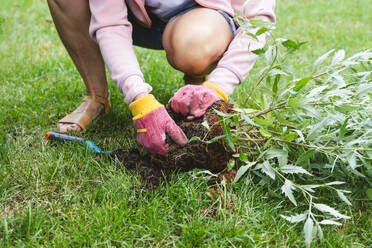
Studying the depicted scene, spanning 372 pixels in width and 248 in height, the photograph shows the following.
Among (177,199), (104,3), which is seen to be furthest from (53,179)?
(104,3)

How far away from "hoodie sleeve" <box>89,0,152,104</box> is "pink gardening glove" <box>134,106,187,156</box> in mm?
147

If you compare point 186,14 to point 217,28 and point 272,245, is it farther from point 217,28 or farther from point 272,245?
point 272,245

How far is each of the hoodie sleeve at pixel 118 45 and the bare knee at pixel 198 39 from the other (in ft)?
0.91

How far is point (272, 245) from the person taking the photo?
1445mm

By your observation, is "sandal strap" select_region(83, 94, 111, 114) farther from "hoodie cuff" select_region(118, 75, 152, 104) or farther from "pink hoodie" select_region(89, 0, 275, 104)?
"hoodie cuff" select_region(118, 75, 152, 104)

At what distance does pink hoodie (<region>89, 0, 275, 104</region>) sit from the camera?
174 centimetres

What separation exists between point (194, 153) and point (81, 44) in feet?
3.86

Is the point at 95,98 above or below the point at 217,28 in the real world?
below

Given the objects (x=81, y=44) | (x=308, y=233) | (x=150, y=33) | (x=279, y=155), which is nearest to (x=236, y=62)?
(x=279, y=155)

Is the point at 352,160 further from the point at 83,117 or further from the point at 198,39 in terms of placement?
the point at 83,117

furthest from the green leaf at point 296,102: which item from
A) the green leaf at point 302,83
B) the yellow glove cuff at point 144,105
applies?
the yellow glove cuff at point 144,105

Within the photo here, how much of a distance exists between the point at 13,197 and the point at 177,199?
78 cm

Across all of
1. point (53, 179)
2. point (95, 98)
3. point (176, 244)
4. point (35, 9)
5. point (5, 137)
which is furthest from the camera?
point (35, 9)

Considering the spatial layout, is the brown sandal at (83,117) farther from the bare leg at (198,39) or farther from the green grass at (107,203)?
the bare leg at (198,39)
